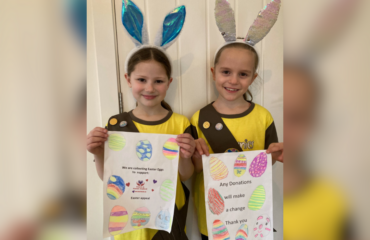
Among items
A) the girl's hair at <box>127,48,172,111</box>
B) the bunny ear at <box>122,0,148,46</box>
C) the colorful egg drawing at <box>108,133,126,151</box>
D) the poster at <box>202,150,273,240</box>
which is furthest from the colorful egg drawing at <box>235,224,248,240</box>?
the bunny ear at <box>122,0,148,46</box>

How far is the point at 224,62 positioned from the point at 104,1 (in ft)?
1.89

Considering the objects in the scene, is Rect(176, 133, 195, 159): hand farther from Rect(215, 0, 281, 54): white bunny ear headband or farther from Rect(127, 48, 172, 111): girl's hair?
Rect(215, 0, 281, 54): white bunny ear headband

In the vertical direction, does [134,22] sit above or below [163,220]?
above

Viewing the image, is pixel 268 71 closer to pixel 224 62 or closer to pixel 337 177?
Answer: pixel 224 62

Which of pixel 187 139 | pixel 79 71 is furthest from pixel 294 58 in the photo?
pixel 187 139

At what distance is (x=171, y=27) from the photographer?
0.81 m

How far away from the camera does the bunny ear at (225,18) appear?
→ 789mm

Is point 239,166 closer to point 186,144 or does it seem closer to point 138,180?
point 186,144

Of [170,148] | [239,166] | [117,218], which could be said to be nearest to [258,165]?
[239,166]

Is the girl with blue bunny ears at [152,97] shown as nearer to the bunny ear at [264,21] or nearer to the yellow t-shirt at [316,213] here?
the bunny ear at [264,21]

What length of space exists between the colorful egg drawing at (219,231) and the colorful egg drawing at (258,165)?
21cm

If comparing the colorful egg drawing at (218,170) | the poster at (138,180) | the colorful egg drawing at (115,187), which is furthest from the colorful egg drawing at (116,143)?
the colorful egg drawing at (218,170)

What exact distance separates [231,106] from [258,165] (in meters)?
0.30

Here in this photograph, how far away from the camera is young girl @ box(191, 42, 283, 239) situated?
88 centimetres
